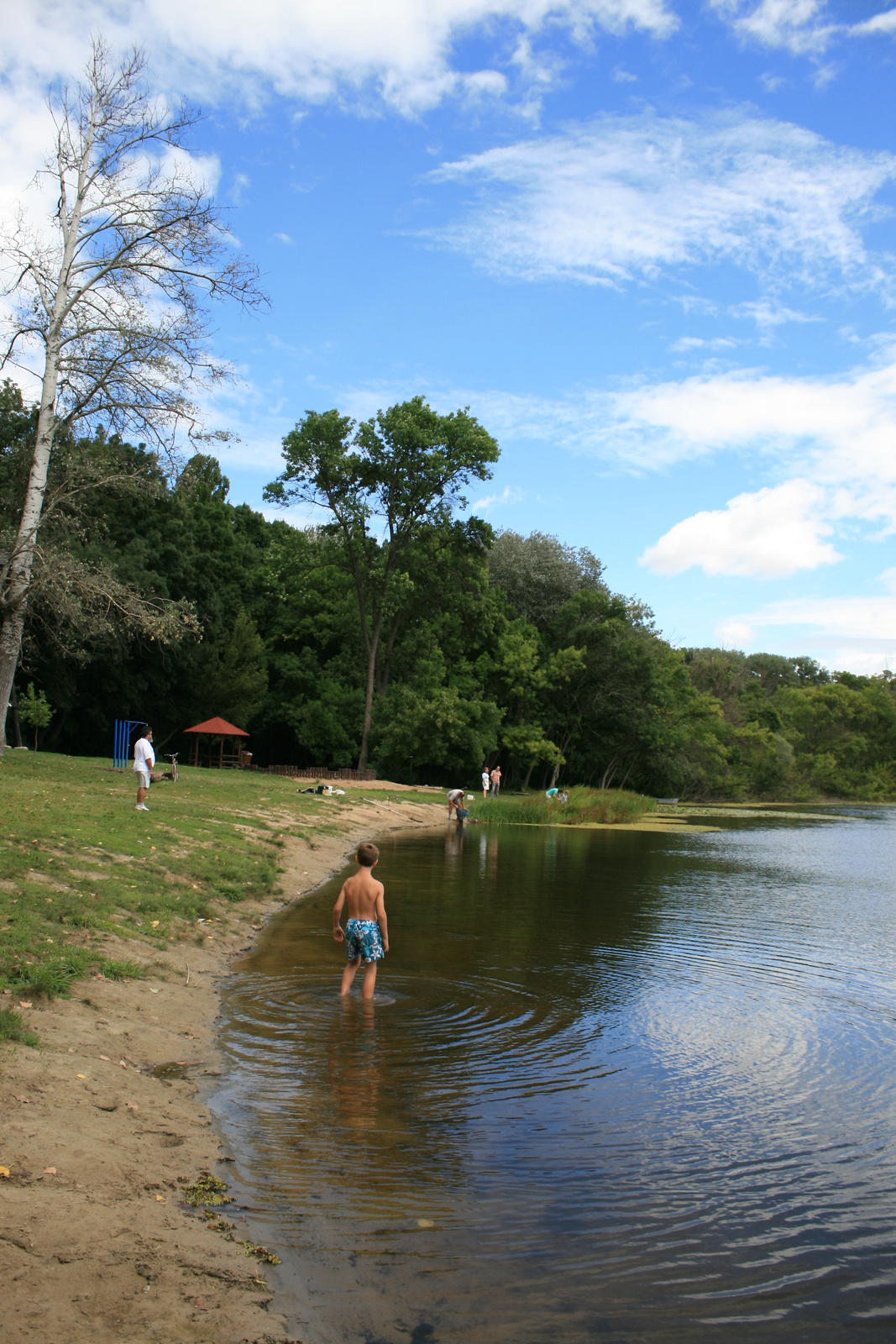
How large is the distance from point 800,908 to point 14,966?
14.7 m

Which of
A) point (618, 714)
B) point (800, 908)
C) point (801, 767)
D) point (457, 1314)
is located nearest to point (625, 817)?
point (618, 714)

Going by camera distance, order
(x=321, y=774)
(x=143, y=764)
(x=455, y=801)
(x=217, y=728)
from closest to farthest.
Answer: (x=143, y=764)
(x=455, y=801)
(x=217, y=728)
(x=321, y=774)

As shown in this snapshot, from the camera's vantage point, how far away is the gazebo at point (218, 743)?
4325 centimetres

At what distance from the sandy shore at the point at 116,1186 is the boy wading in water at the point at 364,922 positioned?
1.65 meters

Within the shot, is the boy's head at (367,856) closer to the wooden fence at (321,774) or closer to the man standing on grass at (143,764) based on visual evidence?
the man standing on grass at (143,764)

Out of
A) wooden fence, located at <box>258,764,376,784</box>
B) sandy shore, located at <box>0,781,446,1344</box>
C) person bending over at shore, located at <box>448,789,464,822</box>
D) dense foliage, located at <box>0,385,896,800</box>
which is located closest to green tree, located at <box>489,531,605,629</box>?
dense foliage, located at <box>0,385,896,800</box>

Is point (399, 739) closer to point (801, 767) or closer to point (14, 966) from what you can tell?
point (14, 966)

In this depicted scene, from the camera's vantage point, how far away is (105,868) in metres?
11.6

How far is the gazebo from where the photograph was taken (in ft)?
142

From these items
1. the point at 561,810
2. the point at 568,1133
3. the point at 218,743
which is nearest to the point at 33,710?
the point at 218,743

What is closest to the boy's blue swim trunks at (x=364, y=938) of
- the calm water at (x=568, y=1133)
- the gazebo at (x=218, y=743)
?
the calm water at (x=568, y=1133)

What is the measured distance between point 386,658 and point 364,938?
42425 millimetres

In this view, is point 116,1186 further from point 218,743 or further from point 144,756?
point 218,743

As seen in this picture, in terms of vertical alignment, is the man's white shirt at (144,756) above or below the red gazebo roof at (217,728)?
below
